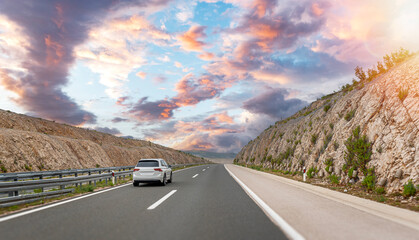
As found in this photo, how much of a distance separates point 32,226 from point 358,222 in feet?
21.9

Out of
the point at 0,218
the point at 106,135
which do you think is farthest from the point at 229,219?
the point at 106,135

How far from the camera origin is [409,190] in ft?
29.8

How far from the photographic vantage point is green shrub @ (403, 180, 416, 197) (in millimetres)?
9031

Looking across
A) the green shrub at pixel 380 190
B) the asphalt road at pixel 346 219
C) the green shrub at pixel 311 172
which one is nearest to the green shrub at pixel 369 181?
the green shrub at pixel 380 190

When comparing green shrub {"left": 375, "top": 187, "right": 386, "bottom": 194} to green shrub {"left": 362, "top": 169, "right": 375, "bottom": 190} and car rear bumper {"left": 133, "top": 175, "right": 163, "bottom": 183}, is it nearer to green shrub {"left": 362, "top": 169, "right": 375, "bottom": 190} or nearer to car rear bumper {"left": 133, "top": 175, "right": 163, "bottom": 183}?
green shrub {"left": 362, "top": 169, "right": 375, "bottom": 190}

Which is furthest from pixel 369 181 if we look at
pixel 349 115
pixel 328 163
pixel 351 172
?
pixel 349 115

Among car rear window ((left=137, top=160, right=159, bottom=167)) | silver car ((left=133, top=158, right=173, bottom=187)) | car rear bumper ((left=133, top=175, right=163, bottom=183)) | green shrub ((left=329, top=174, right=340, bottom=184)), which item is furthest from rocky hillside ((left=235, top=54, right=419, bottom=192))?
car rear window ((left=137, top=160, right=159, bottom=167))

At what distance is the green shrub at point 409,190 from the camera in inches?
356

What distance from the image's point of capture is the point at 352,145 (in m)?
14.7

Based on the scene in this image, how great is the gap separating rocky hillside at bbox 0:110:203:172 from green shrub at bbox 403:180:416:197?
81.5 feet

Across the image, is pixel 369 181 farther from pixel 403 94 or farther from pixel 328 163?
pixel 328 163

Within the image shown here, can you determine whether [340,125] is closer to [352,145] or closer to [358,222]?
[352,145]

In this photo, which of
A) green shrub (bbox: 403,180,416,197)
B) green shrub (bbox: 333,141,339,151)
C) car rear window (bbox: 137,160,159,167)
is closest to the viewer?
green shrub (bbox: 403,180,416,197)

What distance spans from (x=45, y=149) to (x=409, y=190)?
29150 millimetres
